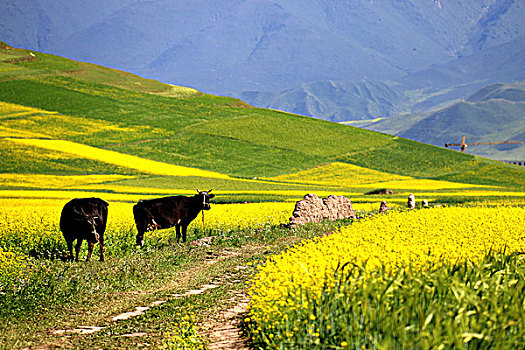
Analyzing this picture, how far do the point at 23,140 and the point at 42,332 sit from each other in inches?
2594

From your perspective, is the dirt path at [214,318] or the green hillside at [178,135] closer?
the dirt path at [214,318]

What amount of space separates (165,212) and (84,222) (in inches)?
191

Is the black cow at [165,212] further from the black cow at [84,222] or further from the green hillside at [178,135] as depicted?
the green hillside at [178,135]

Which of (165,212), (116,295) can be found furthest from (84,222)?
(165,212)

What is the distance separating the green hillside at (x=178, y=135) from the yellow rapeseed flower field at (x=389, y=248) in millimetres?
42057

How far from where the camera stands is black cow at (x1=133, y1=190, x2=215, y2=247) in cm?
2239

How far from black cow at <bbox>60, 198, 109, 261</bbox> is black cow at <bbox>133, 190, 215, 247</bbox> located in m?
3.14

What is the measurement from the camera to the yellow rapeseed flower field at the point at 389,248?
33.4ft

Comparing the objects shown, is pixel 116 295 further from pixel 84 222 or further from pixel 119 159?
pixel 119 159

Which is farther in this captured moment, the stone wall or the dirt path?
the stone wall

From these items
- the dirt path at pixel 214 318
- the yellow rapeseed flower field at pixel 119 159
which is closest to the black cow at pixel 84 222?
the dirt path at pixel 214 318

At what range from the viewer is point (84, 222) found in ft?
61.4

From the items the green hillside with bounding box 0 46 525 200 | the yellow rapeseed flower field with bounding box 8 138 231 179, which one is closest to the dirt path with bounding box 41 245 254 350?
the green hillside with bounding box 0 46 525 200

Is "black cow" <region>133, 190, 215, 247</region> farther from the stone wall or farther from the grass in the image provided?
the stone wall
